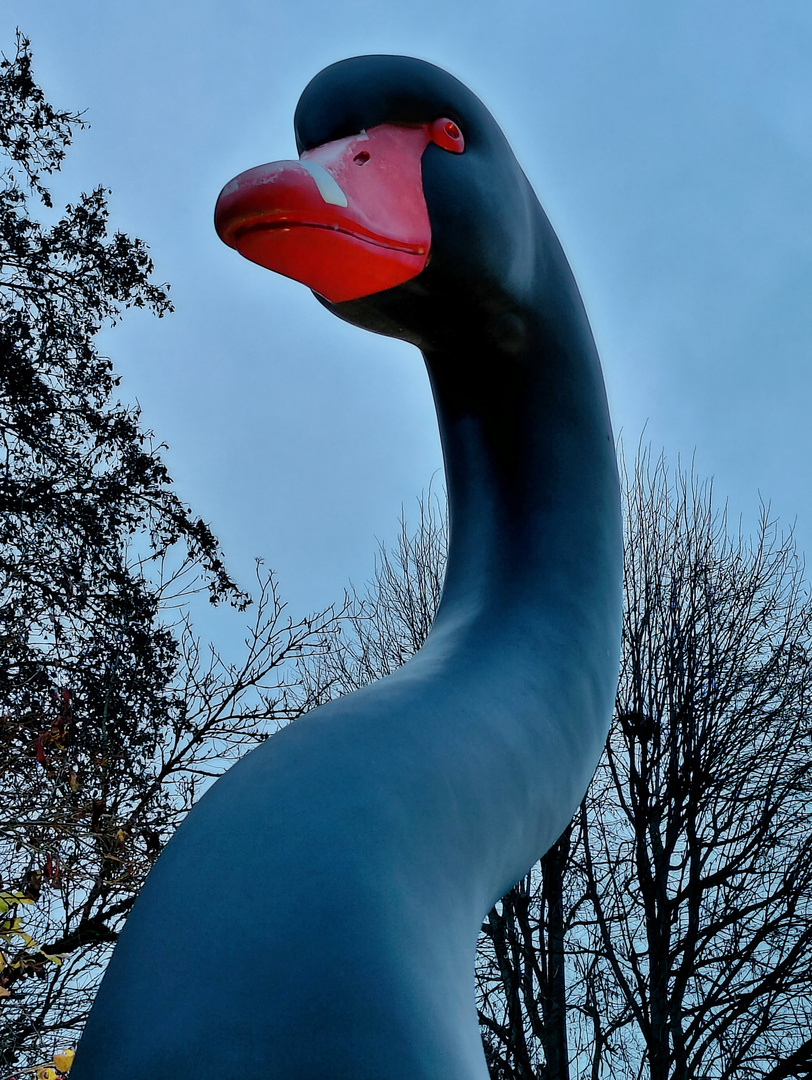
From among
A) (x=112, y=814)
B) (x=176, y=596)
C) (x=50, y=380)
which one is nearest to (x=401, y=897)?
(x=112, y=814)

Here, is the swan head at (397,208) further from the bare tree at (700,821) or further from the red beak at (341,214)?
the bare tree at (700,821)

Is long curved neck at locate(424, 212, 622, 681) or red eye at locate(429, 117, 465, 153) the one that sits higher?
red eye at locate(429, 117, 465, 153)

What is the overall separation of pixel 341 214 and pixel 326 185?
0.03 meters

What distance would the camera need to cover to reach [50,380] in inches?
234

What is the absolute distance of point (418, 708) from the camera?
1008 mm

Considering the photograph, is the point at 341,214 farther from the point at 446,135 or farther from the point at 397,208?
the point at 446,135

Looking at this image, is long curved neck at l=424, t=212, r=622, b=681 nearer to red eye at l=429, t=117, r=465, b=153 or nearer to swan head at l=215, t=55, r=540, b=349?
swan head at l=215, t=55, r=540, b=349

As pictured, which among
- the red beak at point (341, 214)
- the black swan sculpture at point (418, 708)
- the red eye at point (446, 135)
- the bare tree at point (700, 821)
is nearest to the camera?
the black swan sculpture at point (418, 708)

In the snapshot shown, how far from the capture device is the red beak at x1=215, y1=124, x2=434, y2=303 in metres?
1.05

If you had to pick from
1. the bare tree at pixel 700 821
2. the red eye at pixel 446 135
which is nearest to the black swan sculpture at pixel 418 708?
the red eye at pixel 446 135

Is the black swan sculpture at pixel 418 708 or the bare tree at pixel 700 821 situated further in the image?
the bare tree at pixel 700 821

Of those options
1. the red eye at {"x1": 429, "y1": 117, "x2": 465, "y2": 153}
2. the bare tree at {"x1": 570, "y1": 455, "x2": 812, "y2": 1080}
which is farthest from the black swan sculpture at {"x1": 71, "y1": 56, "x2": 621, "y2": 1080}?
the bare tree at {"x1": 570, "y1": 455, "x2": 812, "y2": 1080}

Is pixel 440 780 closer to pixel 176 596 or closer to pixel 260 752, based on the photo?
pixel 260 752

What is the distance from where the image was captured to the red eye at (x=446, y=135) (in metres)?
1.29
